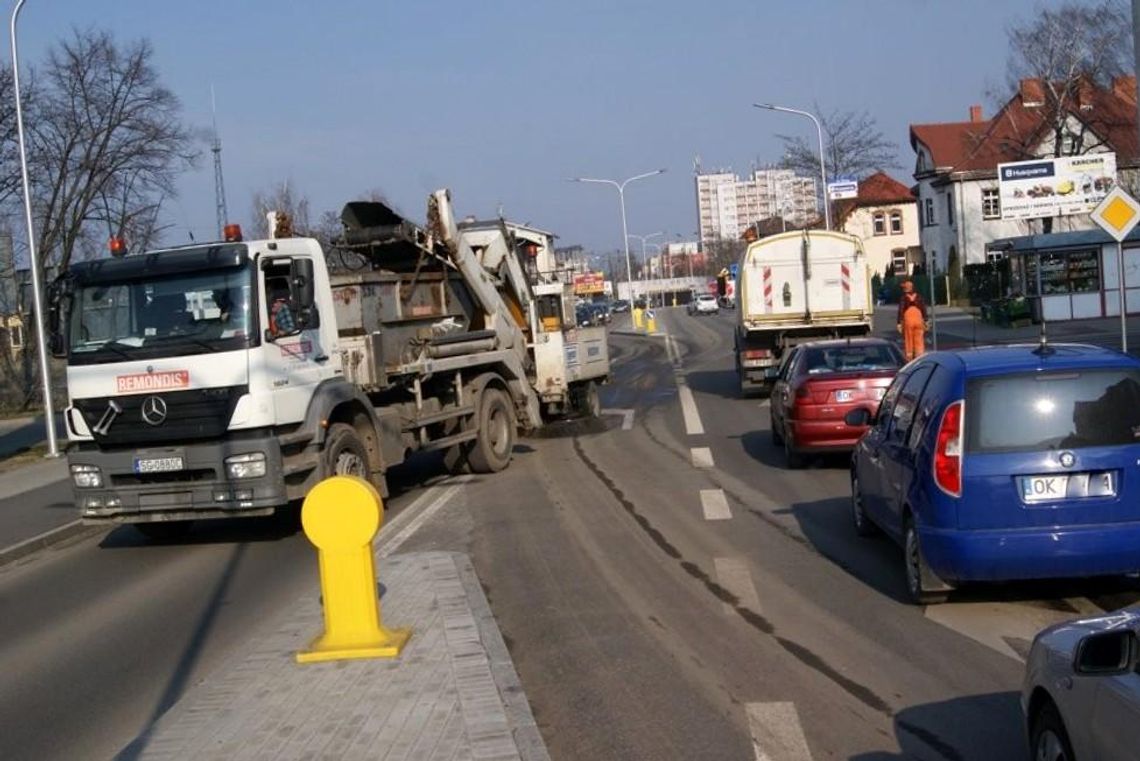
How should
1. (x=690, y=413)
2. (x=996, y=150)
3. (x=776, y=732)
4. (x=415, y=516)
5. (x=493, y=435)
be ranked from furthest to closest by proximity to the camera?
(x=996, y=150)
(x=690, y=413)
(x=493, y=435)
(x=415, y=516)
(x=776, y=732)

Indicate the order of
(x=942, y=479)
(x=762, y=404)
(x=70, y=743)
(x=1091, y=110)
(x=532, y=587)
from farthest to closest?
(x=1091, y=110) < (x=762, y=404) < (x=532, y=587) < (x=942, y=479) < (x=70, y=743)

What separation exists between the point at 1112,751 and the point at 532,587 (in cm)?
610

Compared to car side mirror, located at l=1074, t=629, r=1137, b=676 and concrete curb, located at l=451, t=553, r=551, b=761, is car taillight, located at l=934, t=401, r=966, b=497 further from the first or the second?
car side mirror, located at l=1074, t=629, r=1137, b=676

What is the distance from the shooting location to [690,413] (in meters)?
24.3

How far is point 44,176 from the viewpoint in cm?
3688

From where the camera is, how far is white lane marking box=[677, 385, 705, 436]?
840 inches

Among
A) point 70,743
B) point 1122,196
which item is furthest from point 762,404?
point 70,743

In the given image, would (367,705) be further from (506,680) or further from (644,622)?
(644,622)

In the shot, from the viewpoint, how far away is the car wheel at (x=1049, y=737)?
4623 mm

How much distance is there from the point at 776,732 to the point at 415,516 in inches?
318

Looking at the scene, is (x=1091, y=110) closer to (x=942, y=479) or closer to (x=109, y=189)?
(x=109, y=189)

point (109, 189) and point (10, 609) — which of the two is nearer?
point (10, 609)

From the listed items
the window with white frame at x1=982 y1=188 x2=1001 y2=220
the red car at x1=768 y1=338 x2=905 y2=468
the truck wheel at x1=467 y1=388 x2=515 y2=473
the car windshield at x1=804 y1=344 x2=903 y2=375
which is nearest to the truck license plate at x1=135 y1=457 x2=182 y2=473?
the truck wheel at x1=467 y1=388 x2=515 y2=473

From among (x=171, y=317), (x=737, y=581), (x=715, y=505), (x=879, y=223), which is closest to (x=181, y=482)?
(x=171, y=317)
